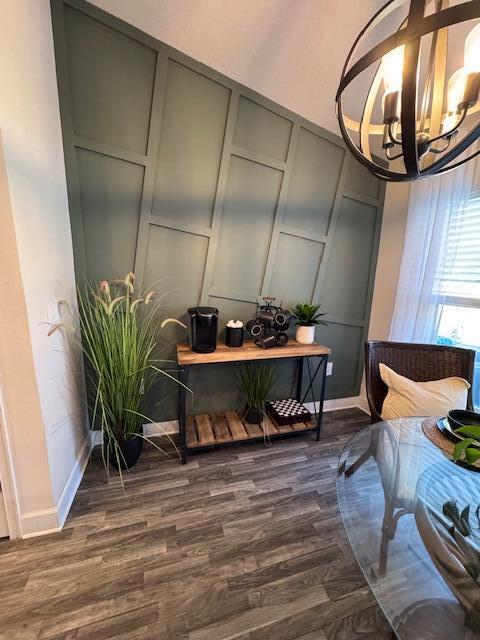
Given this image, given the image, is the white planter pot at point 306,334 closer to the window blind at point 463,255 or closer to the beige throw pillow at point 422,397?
the beige throw pillow at point 422,397

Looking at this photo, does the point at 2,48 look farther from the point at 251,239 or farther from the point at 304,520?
the point at 304,520

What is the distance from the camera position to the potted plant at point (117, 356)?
1.45 meters

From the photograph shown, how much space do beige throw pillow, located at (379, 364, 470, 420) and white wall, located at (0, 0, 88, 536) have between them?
186cm

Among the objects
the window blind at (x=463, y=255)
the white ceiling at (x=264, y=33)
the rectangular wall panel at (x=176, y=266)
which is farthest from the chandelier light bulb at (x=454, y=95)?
the rectangular wall panel at (x=176, y=266)

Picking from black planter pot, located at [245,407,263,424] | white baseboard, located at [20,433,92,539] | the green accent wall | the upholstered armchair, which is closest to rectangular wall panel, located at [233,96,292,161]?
the green accent wall

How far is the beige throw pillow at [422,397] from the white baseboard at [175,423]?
35.6 inches

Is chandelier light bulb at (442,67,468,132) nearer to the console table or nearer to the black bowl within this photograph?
the black bowl

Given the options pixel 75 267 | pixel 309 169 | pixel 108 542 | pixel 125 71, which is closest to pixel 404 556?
pixel 108 542

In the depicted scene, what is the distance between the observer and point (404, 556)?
3.00 ft

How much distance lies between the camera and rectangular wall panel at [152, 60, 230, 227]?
1.61 meters

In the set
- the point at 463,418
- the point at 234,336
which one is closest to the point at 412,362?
the point at 463,418

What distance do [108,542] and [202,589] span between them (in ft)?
1.68

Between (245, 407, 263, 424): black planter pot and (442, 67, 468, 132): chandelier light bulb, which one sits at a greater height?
(442, 67, 468, 132): chandelier light bulb

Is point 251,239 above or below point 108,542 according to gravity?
above
